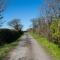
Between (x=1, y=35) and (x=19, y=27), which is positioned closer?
(x=1, y=35)

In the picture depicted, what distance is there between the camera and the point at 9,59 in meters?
13.2

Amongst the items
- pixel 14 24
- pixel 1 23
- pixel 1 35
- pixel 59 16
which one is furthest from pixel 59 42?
pixel 14 24

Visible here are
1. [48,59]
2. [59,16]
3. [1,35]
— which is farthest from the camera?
[1,35]

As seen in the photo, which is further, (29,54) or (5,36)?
(5,36)

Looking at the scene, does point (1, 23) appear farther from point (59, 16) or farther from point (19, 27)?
point (19, 27)

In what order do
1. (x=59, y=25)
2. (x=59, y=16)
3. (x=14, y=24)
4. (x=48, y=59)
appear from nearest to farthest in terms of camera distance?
(x=48, y=59) → (x=59, y=25) → (x=59, y=16) → (x=14, y=24)

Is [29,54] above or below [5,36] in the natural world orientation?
below

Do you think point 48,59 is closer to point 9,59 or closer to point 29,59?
point 29,59

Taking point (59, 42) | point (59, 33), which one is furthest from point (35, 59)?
point (59, 42)

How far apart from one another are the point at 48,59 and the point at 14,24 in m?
96.3

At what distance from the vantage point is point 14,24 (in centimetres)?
10856

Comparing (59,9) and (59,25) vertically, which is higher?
(59,9)

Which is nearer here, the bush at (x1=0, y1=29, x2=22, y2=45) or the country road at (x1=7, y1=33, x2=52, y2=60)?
the country road at (x1=7, y1=33, x2=52, y2=60)

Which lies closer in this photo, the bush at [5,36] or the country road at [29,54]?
the country road at [29,54]
